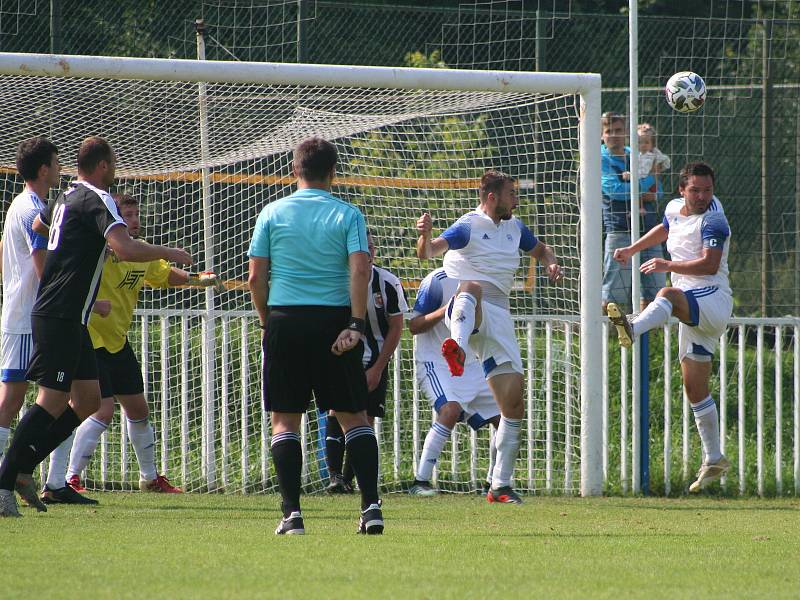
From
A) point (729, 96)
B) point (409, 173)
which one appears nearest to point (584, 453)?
point (409, 173)

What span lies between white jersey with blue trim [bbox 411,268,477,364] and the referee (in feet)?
11.4

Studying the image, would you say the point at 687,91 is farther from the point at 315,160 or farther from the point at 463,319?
the point at 315,160

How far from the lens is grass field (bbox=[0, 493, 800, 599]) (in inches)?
179

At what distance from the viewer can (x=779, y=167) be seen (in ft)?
40.0

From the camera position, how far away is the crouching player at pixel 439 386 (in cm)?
956

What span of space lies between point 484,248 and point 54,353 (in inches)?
126

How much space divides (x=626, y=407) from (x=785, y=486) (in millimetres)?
1508

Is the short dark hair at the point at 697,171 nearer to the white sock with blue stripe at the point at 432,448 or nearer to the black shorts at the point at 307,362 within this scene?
the white sock with blue stripe at the point at 432,448

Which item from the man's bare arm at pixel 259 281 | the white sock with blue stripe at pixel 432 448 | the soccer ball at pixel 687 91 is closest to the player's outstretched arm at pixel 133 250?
the man's bare arm at pixel 259 281

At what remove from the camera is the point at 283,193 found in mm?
11195

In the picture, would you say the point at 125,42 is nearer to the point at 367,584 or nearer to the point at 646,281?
the point at 646,281

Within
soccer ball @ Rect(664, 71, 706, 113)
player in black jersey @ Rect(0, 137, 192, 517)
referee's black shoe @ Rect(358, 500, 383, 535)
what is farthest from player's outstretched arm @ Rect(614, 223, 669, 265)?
player in black jersey @ Rect(0, 137, 192, 517)

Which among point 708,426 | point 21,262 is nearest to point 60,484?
point 21,262

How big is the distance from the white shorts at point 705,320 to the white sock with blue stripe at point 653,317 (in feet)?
0.66
